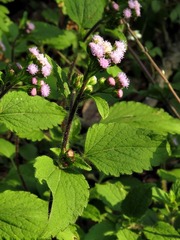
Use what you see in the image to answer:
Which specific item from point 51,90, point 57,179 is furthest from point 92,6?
point 57,179

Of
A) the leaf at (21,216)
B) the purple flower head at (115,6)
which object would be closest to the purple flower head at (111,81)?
the leaf at (21,216)

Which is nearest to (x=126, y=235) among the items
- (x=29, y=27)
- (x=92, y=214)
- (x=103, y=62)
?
(x=92, y=214)

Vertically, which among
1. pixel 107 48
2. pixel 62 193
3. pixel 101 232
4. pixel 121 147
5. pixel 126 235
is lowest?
pixel 101 232

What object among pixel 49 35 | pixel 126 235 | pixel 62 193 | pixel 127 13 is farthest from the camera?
pixel 49 35

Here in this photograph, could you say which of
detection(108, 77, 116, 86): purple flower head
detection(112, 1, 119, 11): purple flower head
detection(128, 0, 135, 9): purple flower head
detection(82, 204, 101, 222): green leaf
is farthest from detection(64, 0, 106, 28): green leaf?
detection(82, 204, 101, 222): green leaf

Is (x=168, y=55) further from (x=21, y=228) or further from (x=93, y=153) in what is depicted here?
(x=21, y=228)

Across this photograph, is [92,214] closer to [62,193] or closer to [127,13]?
[62,193]
